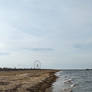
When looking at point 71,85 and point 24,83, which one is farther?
point 71,85

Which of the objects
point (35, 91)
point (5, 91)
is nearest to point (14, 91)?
point (5, 91)

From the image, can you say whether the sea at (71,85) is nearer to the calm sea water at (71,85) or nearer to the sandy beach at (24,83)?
the calm sea water at (71,85)

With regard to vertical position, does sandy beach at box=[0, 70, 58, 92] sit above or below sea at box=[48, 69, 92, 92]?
above

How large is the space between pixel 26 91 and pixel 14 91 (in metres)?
1.21

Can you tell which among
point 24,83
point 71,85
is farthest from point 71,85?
point 24,83

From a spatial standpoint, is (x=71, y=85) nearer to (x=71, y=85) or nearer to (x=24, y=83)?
(x=71, y=85)

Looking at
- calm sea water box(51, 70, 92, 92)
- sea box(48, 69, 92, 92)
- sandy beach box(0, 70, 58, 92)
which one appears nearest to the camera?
sandy beach box(0, 70, 58, 92)

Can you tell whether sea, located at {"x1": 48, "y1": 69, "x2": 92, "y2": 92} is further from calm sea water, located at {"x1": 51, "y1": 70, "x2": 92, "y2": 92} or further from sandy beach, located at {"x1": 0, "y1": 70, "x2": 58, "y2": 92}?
sandy beach, located at {"x1": 0, "y1": 70, "x2": 58, "y2": 92}

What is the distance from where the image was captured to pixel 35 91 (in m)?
21.2

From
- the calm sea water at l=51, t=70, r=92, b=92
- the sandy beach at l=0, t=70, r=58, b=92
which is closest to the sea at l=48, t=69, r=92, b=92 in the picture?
the calm sea water at l=51, t=70, r=92, b=92

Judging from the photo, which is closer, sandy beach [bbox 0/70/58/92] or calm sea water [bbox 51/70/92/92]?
sandy beach [bbox 0/70/58/92]

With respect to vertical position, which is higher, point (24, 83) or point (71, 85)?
point (24, 83)

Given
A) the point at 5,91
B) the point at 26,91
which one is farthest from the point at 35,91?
the point at 5,91

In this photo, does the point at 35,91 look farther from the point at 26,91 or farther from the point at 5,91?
the point at 5,91
